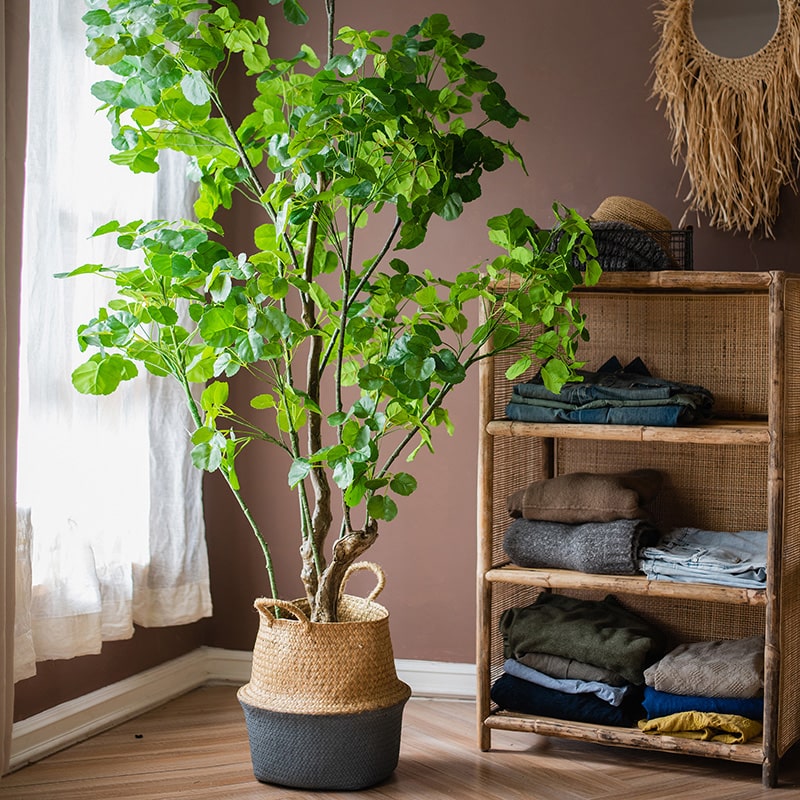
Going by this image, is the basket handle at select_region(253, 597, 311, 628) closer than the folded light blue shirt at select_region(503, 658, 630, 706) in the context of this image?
Yes

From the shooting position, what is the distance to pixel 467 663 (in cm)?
298

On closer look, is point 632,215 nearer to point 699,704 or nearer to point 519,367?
point 519,367

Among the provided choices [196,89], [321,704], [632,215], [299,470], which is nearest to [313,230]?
[196,89]

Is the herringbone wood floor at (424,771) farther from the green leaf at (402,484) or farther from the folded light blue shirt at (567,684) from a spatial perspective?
the green leaf at (402,484)

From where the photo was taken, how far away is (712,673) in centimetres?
238

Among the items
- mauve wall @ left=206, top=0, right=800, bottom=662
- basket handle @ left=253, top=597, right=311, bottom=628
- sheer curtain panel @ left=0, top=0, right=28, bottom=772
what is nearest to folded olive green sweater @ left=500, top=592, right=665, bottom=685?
mauve wall @ left=206, top=0, right=800, bottom=662

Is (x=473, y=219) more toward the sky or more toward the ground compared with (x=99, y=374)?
more toward the sky

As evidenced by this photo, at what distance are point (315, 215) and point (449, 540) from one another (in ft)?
3.79

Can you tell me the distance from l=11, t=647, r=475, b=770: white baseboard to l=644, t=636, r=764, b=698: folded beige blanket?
26.6 inches

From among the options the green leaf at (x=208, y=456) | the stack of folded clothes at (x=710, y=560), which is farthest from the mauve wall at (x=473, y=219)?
the green leaf at (x=208, y=456)

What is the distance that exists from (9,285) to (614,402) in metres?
1.30

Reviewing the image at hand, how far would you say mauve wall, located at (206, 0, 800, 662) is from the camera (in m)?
2.79

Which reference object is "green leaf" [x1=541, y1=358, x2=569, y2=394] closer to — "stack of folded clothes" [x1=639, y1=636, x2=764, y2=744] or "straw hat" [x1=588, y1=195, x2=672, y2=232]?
"straw hat" [x1=588, y1=195, x2=672, y2=232]

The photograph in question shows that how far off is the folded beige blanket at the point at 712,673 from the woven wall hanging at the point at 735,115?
1014 millimetres
